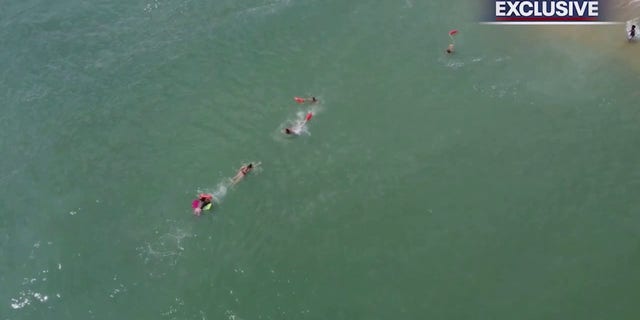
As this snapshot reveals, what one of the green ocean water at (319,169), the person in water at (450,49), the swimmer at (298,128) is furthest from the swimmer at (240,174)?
the person in water at (450,49)

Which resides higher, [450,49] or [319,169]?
[450,49]

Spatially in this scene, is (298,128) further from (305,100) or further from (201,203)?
(201,203)

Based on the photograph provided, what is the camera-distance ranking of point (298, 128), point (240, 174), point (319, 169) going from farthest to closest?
point (298, 128), point (319, 169), point (240, 174)

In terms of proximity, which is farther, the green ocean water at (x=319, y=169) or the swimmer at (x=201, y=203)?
the swimmer at (x=201, y=203)

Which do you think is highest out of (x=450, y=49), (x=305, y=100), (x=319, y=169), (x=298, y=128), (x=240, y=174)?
(x=450, y=49)

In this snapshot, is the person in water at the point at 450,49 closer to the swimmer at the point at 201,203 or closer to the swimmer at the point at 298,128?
the swimmer at the point at 298,128

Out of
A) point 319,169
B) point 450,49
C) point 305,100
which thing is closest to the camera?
point 319,169

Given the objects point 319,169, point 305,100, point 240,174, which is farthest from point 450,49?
point 240,174

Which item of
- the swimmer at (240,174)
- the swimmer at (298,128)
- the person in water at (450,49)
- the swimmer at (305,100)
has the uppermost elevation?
the person in water at (450,49)
